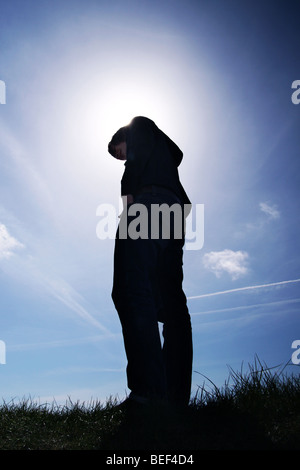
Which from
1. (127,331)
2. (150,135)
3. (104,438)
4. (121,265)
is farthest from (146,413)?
(150,135)

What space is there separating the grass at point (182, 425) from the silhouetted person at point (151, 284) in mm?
246

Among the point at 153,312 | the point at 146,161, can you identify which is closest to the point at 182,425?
the point at 153,312

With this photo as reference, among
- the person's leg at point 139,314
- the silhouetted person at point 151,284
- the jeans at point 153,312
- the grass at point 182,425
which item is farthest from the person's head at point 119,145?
the grass at point 182,425

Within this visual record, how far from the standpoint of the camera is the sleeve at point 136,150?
343cm

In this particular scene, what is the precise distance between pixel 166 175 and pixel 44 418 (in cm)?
265

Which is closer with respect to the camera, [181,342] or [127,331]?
[127,331]

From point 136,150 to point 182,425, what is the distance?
237cm

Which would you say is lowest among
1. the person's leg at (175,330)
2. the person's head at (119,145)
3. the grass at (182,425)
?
the grass at (182,425)

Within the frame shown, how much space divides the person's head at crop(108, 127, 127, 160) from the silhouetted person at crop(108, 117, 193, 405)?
20 mm

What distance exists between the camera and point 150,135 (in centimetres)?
363

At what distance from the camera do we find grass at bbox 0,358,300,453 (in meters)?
2.47

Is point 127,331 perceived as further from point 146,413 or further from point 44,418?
point 44,418

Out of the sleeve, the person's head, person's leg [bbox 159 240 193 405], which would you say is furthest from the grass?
the person's head

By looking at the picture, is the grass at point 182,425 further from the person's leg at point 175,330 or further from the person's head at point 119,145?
the person's head at point 119,145
